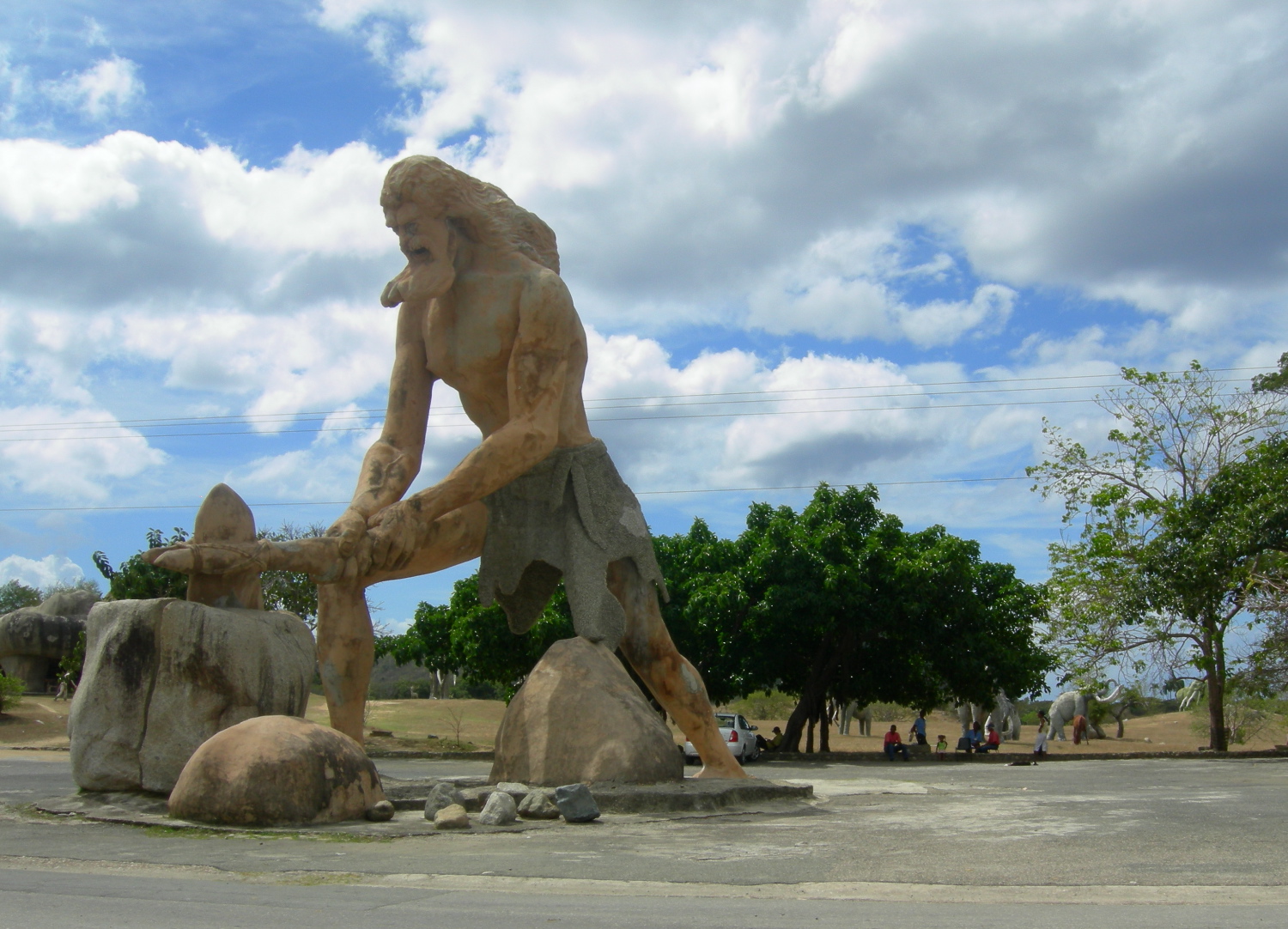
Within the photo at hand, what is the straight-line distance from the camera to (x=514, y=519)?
6.38 meters

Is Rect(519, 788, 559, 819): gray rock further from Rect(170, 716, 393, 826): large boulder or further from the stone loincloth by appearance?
the stone loincloth

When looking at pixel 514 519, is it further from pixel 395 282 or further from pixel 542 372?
pixel 395 282

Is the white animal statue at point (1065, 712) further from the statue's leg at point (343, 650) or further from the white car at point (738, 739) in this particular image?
the statue's leg at point (343, 650)

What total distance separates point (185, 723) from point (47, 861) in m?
1.10

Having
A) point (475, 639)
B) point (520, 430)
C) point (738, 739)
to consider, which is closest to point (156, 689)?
point (520, 430)

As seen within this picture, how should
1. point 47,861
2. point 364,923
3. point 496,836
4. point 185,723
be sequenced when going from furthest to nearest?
point 185,723 → point 496,836 → point 47,861 → point 364,923

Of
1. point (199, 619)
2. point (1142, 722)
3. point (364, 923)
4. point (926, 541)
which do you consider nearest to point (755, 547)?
point (926, 541)

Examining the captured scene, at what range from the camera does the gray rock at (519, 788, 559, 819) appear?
16.1 feet

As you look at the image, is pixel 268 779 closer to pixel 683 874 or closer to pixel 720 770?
pixel 683 874

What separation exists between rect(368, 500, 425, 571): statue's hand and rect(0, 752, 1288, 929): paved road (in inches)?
64.6

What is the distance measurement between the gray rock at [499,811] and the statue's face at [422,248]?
103 inches

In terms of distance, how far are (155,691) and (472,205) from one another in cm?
290

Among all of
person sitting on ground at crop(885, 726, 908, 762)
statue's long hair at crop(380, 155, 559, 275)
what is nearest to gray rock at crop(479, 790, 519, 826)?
statue's long hair at crop(380, 155, 559, 275)

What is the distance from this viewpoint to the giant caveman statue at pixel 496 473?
5.89 metres
